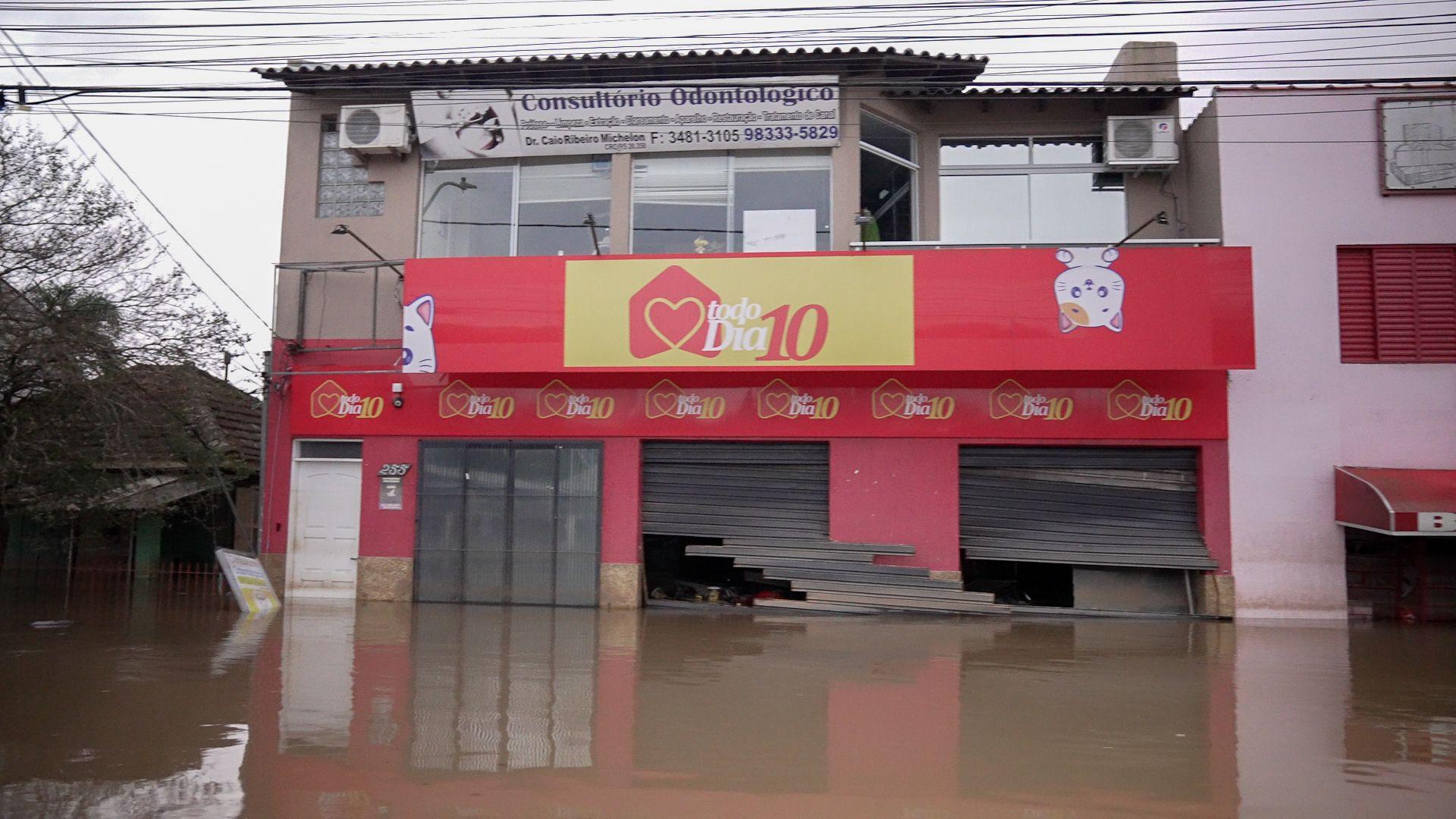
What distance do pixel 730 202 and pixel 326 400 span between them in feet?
22.3

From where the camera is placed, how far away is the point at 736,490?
15398 mm

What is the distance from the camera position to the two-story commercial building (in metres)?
14.2

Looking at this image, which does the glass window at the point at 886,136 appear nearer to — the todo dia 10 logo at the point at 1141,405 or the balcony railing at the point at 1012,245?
the balcony railing at the point at 1012,245

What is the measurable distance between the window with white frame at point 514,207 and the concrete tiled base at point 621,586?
4.85 m

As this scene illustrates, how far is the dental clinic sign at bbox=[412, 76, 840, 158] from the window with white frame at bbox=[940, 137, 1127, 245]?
8.41ft

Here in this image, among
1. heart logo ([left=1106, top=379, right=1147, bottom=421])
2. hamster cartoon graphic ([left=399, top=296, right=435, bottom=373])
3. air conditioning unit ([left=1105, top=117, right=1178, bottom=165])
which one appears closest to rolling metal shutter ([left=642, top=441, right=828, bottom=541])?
hamster cartoon graphic ([left=399, top=296, right=435, bottom=373])

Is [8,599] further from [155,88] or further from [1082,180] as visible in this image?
[1082,180]

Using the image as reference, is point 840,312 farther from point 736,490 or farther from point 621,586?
point 621,586

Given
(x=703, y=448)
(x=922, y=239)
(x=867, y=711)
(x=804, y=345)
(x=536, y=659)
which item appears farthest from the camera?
(x=922, y=239)

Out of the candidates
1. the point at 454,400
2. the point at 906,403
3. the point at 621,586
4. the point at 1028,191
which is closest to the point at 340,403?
the point at 454,400

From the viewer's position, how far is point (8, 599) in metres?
15.5

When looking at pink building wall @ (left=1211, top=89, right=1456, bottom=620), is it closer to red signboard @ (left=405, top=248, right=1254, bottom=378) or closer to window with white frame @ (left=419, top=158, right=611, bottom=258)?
red signboard @ (left=405, top=248, right=1254, bottom=378)

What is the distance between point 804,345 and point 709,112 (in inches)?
162

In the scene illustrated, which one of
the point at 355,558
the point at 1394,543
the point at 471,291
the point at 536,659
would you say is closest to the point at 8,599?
the point at 355,558
